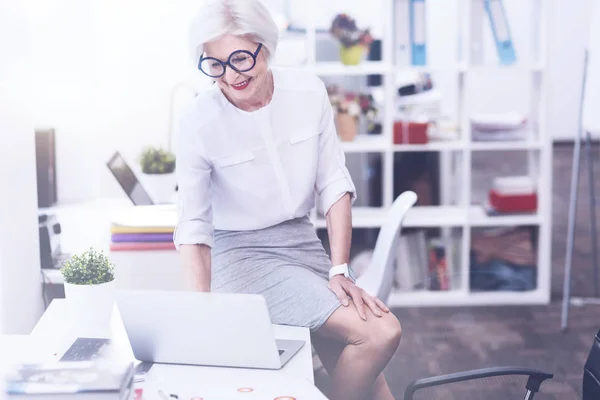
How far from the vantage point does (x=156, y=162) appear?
3.49 metres

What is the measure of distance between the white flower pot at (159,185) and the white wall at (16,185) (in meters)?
0.73

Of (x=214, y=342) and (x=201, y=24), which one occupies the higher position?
(x=201, y=24)

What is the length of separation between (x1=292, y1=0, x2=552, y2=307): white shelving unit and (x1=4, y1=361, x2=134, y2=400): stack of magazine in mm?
2998

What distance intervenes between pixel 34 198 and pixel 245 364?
1.33 m

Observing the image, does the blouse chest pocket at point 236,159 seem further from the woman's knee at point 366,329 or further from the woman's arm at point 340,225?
the woman's knee at point 366,329

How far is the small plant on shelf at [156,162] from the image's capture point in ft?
11.4

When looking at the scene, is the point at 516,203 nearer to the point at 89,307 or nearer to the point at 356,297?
the point at 356,297

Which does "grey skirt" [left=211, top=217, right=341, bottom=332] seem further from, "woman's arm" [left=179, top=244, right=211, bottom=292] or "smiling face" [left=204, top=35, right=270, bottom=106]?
"smiling face" [left=204, top=35, right=270, bottom=106]

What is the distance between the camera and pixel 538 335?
403 centimetres

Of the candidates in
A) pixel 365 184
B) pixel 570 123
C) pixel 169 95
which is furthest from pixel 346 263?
pixel 570 123

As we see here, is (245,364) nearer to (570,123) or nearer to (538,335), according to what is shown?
(538,335)

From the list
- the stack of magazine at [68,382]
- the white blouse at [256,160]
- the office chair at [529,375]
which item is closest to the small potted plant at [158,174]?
the white blouse at [256,160]

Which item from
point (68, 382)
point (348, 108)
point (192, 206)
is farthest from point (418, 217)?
point (68, 382)

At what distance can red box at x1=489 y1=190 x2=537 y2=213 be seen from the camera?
450 centimetres
